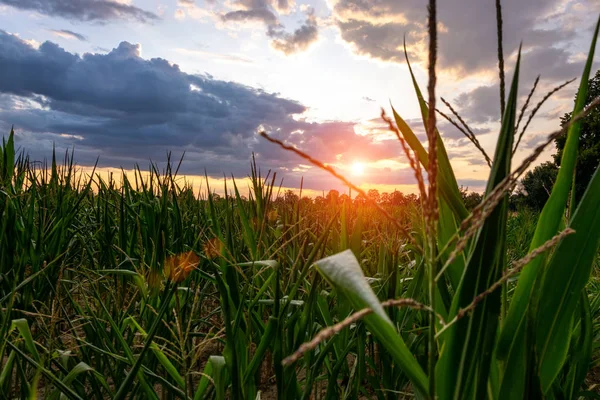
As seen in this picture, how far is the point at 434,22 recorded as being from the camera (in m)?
0.59

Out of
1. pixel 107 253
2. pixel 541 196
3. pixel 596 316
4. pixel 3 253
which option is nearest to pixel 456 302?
pixel 596 316

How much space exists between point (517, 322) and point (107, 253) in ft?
8.42

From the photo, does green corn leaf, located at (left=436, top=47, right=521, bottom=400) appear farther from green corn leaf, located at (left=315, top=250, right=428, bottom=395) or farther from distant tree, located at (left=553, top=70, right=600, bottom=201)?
distant tree, located at (left=553, top=70, right=600, bottom=201)

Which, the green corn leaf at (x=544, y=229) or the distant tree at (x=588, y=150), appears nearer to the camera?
the green corn leaf at (x=544, y=229)

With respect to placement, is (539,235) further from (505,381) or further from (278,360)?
(278,360)

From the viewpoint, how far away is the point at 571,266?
0.97 metres

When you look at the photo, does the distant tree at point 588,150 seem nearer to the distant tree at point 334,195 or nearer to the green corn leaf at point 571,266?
the distant tree at point 334,195

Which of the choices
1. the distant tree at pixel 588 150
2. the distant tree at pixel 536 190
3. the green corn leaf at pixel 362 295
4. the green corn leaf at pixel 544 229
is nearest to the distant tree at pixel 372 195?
the green corn leaf at pixel 362 295

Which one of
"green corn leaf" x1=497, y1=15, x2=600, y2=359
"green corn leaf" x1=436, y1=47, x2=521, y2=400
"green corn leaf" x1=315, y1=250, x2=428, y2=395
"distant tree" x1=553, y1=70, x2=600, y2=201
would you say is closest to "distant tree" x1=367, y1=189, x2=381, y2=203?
"green corn leaf" x1=315, y1=250, x2=428, y2=395

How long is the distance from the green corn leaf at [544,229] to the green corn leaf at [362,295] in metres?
0.28

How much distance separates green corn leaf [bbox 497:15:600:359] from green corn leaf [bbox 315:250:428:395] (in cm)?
28

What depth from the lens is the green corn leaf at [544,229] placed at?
3.32ft

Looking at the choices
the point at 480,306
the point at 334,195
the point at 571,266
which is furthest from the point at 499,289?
the point at 334,195

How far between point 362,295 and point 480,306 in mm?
340
